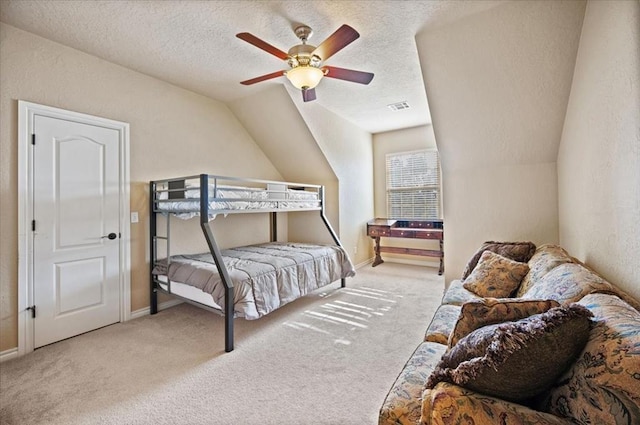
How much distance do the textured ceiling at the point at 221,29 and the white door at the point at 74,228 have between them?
32.1 inches

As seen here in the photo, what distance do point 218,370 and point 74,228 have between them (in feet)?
6.59

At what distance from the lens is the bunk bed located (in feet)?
8.54

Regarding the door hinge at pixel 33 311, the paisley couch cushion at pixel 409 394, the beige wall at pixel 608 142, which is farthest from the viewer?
the door hinge at pixel 33 311

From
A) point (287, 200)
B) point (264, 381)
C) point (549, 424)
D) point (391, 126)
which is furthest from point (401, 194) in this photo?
point (549, 424)

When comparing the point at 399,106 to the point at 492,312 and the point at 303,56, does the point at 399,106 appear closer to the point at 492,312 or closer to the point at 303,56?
the point at 303,56

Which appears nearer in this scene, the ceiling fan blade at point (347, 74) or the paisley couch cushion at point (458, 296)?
the paisley couch cushion at point (458, 296)

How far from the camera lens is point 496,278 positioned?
90.6 inches

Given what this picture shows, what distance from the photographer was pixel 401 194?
5836 mm

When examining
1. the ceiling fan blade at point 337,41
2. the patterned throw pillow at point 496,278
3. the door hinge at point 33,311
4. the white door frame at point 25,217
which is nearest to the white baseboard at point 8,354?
the white door frame at point 25,217

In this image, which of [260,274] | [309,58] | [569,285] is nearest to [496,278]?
[569,285]

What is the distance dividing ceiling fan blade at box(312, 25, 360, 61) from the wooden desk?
3603 mm

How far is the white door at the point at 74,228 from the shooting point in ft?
8.45

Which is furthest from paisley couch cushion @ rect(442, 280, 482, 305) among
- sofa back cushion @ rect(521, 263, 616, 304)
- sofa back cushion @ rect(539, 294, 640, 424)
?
sofa back cushion @ rect(539, 294, 640, 424)

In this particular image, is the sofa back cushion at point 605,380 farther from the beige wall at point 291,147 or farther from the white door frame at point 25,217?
the beige wall at point 291,147
